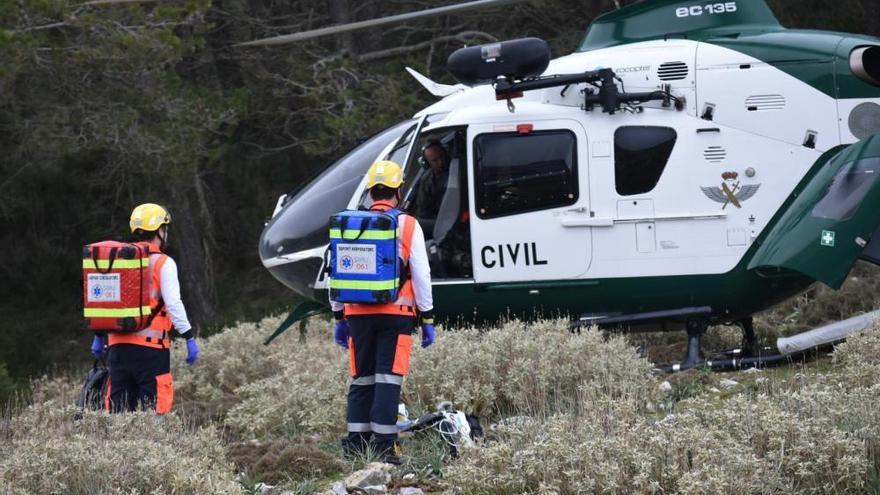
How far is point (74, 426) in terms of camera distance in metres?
7.69

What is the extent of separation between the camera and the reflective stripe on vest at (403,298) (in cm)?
771

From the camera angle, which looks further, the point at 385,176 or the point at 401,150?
the point at 401,150

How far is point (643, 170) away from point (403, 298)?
344 centimetres

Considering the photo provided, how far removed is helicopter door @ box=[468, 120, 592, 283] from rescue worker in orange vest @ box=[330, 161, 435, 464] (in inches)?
108

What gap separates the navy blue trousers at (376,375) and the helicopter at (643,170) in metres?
2.97

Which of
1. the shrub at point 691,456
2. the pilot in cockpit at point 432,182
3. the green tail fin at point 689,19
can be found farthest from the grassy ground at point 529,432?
the green tail fin at point 689,19

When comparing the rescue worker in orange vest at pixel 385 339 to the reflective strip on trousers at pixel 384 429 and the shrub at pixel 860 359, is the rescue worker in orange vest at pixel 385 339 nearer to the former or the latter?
the reflective strip on trousers at pixel 384 429

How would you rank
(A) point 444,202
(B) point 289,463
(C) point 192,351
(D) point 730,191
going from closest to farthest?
(B) point 289,463 < (C) point 192,351 < (D) point 730,191 < (A) point 444,202

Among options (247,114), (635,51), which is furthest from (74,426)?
(247,114)

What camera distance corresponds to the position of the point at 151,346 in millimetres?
8844

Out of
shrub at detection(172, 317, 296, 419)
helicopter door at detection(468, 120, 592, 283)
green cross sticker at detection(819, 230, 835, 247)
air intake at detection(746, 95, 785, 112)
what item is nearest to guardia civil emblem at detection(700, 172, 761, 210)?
air intake at detection(746, 95, 785, 112)

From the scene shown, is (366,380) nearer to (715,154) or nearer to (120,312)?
(120,312)

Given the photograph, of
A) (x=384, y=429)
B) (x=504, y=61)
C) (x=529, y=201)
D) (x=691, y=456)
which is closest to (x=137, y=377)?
(x=384, y=429)

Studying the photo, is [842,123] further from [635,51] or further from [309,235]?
[309,235]
